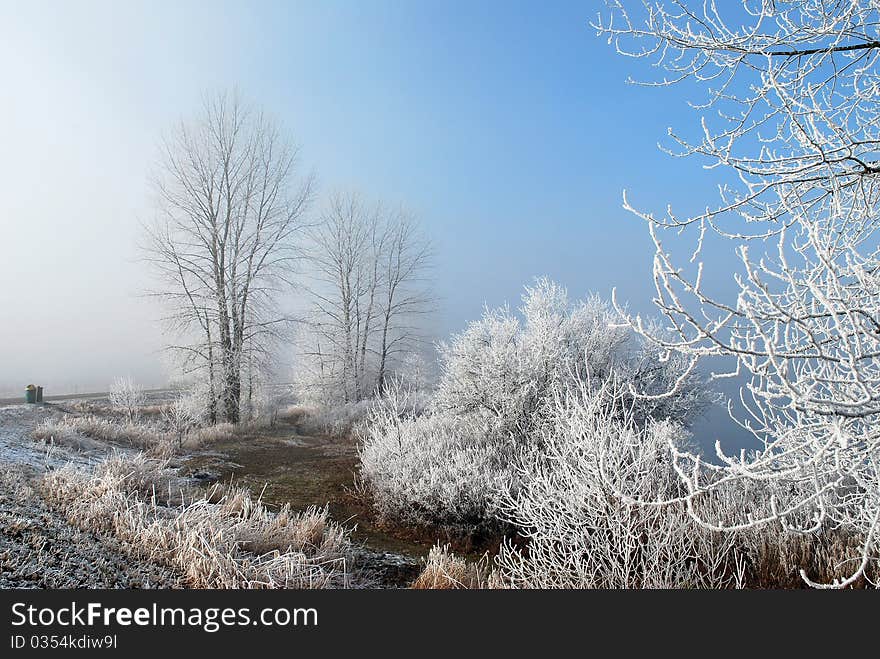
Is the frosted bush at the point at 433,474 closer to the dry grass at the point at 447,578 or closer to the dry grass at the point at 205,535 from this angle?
the dry grass at the point at 205,535

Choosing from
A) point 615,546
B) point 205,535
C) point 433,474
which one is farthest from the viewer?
point 433,474

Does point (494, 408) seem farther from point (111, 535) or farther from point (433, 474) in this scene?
point (111, 535)

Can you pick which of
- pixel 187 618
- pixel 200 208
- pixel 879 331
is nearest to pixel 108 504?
pixel 187 618

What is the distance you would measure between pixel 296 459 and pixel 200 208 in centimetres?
1023

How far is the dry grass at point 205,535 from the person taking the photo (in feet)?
12.1

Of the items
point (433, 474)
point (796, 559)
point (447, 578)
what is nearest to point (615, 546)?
point (447, 578)

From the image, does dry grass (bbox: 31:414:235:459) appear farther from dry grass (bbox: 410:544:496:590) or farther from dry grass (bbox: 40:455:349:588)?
dry grass (bbox: 410:544:496:590)

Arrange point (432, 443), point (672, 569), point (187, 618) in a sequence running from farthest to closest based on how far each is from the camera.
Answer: point (432, 443) → point (672, 569) → point (187, 618)

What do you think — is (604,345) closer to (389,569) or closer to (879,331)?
(389,569)

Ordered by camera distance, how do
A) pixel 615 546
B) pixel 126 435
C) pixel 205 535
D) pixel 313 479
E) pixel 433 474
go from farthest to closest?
1. pixel 126 435
2. pixel 313 479
3. pixel 433 474
4. pixel 205 535
5. pixel 615 546

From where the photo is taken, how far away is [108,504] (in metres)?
4.79

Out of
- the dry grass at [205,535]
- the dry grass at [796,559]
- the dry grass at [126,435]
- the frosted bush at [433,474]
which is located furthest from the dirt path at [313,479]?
the dry grass at [796,559]

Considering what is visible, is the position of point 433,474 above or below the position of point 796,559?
above

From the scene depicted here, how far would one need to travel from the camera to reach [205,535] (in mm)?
4266
